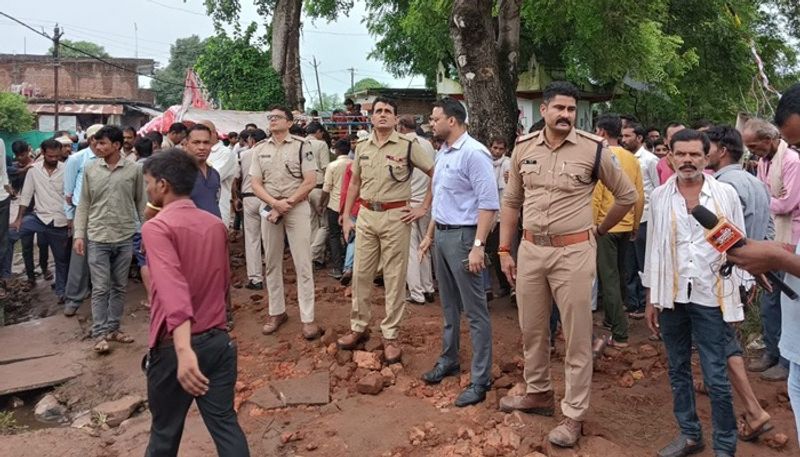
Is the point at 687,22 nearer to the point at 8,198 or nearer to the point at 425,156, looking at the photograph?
the point at 425,156

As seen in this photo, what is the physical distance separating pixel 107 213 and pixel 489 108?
4137 millimetres

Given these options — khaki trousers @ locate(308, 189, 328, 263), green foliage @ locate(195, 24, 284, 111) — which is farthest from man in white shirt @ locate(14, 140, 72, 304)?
green foliage @ locate(195, 24, 284, 111)

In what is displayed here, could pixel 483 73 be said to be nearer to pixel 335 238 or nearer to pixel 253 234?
pixel 335 238

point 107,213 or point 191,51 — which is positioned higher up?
point 191,51

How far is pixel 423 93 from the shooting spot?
24.4 metres

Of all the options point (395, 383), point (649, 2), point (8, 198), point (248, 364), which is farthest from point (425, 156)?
point (649, 2)

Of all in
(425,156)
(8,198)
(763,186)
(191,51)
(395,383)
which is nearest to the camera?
(763,186)

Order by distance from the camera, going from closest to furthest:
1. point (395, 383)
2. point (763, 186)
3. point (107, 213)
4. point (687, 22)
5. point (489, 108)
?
Result: 1. point (763, 186)
2. point (395, 383)
3. point (107, 213)
4. point (489, 108)
5. point (687, 22)

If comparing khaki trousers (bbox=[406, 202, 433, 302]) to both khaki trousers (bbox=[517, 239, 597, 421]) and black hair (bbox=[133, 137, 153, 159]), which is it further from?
black hair (bbox=[133, 137, 153, 159])

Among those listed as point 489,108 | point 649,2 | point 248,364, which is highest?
point 649,2

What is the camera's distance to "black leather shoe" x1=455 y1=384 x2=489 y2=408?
408 cm

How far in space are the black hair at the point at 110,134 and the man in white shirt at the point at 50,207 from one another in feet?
6.81

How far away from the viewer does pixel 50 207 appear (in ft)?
23.9

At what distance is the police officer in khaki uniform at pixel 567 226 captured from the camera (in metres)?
3.47
